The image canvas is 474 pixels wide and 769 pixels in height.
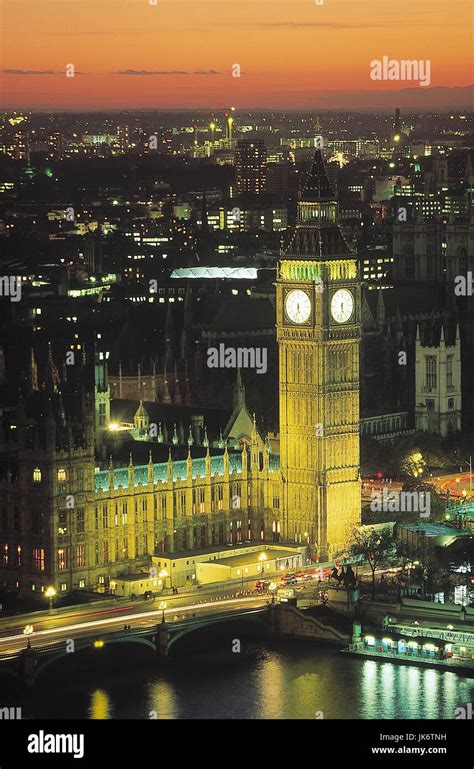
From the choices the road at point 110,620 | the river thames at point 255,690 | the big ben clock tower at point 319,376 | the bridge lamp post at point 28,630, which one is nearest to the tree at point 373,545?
the big ben clock tower at point 319,376

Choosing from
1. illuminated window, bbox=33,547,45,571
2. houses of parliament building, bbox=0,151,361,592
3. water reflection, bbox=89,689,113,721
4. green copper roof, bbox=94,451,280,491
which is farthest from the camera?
green copper roof, bbox=94,451,280,491

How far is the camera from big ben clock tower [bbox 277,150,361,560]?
11038 cm

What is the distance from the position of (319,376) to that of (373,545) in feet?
22.2

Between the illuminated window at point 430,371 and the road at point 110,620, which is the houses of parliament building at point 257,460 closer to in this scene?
the road at point 110,620

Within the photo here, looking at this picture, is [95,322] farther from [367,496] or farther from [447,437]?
[367,496]

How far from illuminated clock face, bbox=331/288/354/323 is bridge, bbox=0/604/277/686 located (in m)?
13.2

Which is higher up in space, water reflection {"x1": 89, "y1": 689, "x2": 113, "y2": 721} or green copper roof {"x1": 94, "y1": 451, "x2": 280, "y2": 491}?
green copper roof {"x1": 94, "y1": 451, "x2": 280, "y2": 491}

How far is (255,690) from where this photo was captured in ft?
312

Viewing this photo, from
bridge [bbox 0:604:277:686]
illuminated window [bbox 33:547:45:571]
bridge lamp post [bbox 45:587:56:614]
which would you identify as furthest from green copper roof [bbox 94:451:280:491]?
bridge [bbox 0:604:277:686]

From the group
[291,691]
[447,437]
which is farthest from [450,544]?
[447,437]
